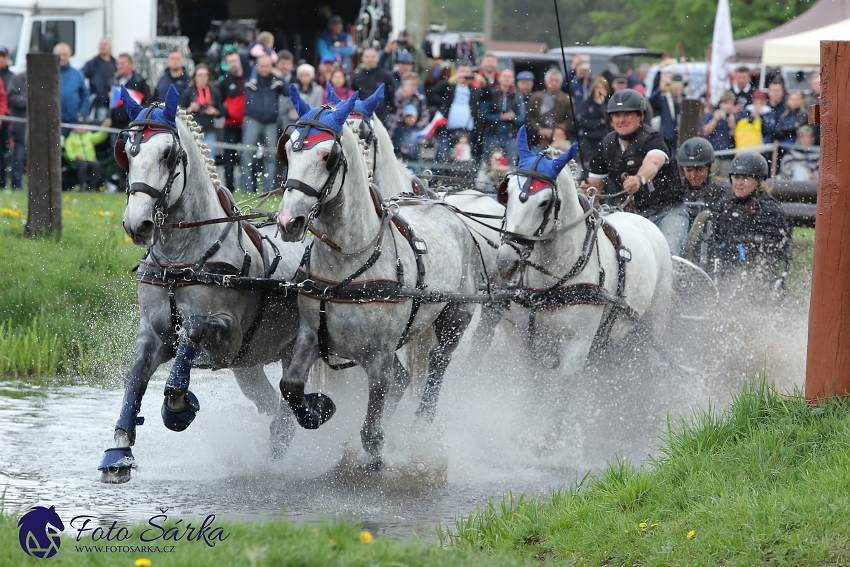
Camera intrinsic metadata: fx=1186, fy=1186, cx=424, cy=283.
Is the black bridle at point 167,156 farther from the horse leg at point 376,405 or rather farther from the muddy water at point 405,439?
the muddy water at point 405,439

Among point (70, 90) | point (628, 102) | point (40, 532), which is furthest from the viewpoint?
point (70, 90)

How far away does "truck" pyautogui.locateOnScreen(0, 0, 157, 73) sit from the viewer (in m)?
16.8

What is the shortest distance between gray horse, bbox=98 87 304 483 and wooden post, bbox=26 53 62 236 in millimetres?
5021

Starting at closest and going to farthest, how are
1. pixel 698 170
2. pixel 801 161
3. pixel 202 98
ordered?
1. pixel 698 170
2. pixel 202 98
3. pixel 801 161

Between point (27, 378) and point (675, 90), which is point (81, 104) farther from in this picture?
point (675, 90)

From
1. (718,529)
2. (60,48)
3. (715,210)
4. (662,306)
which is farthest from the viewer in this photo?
(60,48)

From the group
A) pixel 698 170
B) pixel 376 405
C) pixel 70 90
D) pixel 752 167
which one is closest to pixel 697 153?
pixel 698 170

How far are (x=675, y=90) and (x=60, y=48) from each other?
8.93 metres

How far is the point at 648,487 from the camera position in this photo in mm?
5539

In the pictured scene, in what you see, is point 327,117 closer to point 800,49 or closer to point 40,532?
point 40,532

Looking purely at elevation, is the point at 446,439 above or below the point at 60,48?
below

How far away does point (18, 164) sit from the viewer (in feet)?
50.3

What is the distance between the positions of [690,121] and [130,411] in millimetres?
9124

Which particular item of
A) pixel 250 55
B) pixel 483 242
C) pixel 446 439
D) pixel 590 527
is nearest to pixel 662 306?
pixel 483 242
